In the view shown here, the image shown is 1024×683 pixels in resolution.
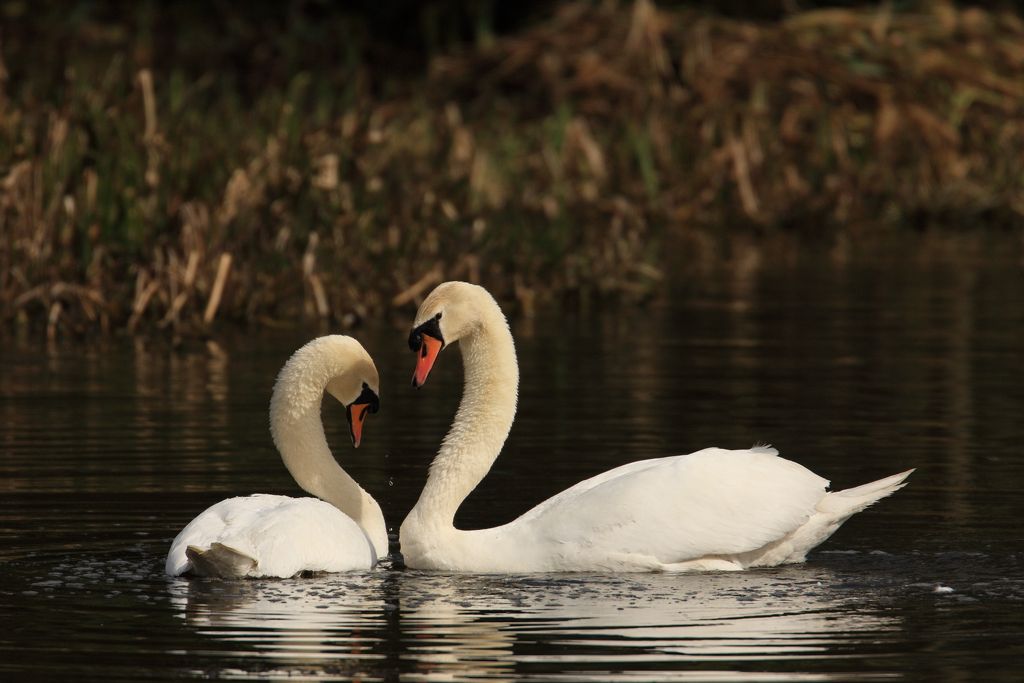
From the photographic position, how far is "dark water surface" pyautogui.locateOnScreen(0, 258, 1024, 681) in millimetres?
7059

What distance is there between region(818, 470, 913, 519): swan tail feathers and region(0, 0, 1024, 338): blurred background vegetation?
26.6 feet

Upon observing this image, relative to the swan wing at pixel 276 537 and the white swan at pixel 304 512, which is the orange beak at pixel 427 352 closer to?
the white swan at pixel 304 512

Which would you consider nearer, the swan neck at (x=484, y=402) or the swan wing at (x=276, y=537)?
the swan wing at (x=276, y=537)

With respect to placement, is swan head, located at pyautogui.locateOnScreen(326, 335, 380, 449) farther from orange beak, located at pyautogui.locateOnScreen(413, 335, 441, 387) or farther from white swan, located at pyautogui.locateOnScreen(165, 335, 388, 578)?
orange beak, located at pyautogui.locateOnScreen(413, 335, 441, 387)

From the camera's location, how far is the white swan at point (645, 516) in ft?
28.1

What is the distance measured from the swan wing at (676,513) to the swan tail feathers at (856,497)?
0.17 feet

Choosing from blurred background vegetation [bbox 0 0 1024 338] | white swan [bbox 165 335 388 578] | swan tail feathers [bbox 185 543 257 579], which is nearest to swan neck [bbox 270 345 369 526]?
white swan [bbox 165 335 388 578]

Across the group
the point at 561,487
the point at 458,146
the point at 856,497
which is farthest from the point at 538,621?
the point at 458,146

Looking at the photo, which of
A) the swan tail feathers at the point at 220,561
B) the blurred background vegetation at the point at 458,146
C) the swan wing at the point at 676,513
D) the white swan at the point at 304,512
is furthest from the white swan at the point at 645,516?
the blurred background vegetation at the point at 458,146

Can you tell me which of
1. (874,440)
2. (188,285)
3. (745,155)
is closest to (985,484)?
(874,440)

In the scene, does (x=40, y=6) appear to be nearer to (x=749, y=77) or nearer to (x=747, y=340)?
(x=749, y=77)

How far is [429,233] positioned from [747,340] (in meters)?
3.19

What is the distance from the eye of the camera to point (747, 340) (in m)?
16.6

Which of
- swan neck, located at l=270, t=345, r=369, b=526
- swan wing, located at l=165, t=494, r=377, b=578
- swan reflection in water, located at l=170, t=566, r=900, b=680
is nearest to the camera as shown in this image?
swan reflection in water, located at l=170, t=566, r=900, b=680
